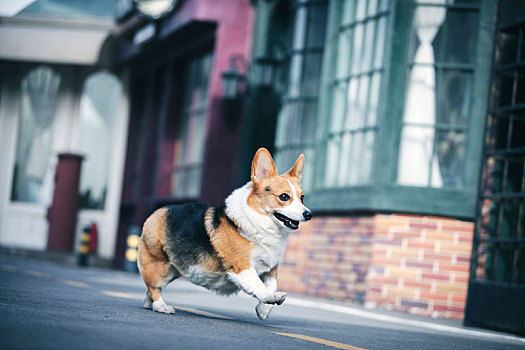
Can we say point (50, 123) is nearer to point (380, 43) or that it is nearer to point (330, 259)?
point (330, 259)

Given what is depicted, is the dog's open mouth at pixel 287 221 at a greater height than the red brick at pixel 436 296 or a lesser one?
greater

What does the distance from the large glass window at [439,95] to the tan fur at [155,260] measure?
247 inches

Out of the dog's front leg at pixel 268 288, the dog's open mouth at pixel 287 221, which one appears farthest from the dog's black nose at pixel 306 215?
the dog's front leg at pixel 268 288

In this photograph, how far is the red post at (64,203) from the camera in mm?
25688

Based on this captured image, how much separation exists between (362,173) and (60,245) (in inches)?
539

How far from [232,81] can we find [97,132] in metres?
10.7

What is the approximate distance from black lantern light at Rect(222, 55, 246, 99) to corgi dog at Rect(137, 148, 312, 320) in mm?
10915

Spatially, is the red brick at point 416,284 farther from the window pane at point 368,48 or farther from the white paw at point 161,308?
the white paw at point 161,308

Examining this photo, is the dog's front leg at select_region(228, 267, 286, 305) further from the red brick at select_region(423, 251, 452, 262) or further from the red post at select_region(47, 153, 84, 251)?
the red post at select_region(47, 153, 84, 251)

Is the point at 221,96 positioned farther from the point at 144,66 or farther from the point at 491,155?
the point at 491,155

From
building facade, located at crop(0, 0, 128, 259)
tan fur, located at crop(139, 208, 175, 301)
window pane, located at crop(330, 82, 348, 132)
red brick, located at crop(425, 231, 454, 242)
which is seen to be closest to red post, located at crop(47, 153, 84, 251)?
building facade, located at crop(0, 0, 128, 259)

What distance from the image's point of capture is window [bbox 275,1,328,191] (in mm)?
16422

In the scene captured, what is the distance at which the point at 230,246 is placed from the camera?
7.14 m

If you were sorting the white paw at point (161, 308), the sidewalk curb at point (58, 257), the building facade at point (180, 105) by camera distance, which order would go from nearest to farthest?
the white paw at point (161, 308) → the building facade at point (180, 105) → the sidewalk curb at point (58, 257)
